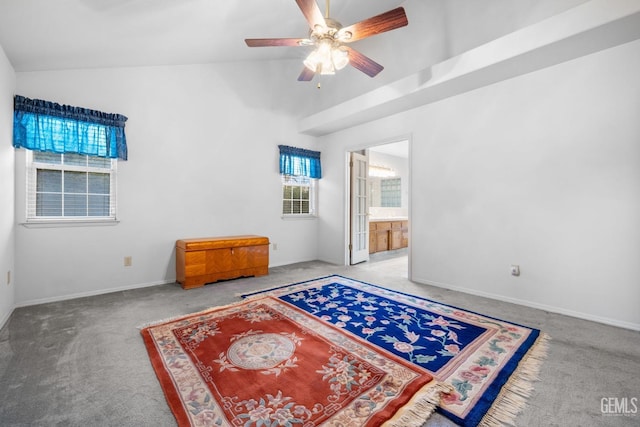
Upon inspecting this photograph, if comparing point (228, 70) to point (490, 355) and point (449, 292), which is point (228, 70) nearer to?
point (449, 292)

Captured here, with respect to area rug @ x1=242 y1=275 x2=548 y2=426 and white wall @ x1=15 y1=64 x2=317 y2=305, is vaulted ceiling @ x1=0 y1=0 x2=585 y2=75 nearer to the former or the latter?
white wall @ x1=15 y1=64 x2=317 y2=305

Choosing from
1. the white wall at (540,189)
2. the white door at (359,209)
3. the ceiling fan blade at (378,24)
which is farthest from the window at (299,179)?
the ceiling fan blade at (378,24)

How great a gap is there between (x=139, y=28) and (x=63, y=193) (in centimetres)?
206

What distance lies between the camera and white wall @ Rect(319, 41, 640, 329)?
2.56m

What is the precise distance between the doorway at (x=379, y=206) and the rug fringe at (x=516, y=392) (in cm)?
212

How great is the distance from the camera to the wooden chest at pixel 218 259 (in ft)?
12.2

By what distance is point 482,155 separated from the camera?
342cm

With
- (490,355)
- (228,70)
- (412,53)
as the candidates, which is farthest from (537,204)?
(228,70)

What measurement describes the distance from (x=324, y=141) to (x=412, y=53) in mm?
2210

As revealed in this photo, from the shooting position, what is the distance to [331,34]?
2393 mm

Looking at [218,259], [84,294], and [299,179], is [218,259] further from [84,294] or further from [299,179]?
[299,179]

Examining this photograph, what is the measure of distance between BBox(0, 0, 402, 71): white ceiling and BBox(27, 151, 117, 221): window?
98cm

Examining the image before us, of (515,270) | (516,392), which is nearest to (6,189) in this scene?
(516,392)

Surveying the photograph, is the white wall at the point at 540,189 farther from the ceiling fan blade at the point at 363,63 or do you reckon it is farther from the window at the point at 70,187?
the window at the point at 70,187
